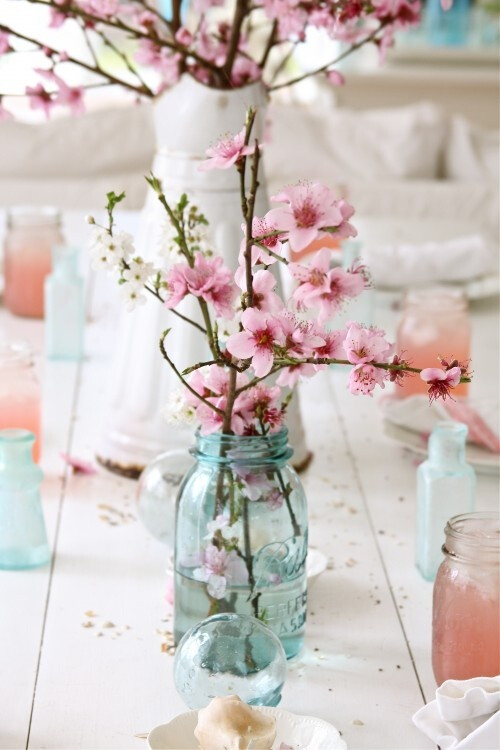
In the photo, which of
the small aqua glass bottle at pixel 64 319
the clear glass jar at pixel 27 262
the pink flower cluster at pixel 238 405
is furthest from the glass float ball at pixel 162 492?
the clear glass jar at pixel 27 262

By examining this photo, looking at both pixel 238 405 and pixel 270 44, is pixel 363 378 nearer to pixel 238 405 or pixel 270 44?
pixel 238 405

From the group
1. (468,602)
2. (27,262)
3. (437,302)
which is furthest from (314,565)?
(27,262)

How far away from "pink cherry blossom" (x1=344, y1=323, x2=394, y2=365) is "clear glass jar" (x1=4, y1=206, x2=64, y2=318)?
138 centimetres

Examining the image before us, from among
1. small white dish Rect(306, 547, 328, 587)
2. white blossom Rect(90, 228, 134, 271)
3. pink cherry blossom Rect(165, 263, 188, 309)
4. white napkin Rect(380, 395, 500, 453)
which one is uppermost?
white blossom Rect(90, 228, 134, 271)

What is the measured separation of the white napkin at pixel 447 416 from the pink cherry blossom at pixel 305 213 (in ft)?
2.26

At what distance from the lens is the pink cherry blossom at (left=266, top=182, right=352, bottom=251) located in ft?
2.59

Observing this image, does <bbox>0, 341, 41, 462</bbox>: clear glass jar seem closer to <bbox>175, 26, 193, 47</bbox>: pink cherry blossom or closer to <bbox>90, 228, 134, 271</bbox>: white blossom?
<bbox>175, 26, 193, 47</bbox>: pink cherry blossom

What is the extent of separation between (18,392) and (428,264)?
102cm

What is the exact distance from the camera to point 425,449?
146 centimetres

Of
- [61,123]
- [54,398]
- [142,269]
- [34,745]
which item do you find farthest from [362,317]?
[61,123]

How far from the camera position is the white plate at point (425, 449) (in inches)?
55.7

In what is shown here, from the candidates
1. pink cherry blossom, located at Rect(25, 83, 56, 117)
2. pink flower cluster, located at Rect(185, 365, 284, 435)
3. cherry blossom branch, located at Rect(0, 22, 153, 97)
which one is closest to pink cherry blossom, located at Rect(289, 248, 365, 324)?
pink flower cluster, located at Rect(185, 365, 284, 435)

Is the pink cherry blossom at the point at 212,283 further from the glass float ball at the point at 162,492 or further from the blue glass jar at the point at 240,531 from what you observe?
the glass float ball at the point at 162,492

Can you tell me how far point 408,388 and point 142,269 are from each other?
81 centimetres
